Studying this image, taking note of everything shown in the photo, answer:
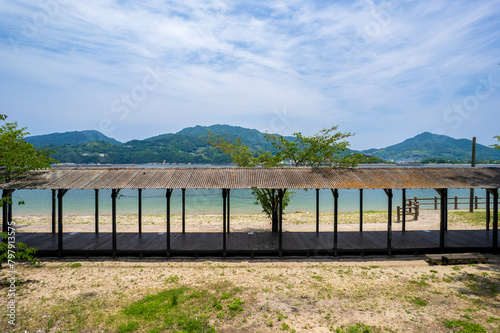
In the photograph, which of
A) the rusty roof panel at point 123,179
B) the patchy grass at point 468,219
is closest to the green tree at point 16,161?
the rusty roof panel at point 123,179

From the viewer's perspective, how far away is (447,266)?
9227 millimetres

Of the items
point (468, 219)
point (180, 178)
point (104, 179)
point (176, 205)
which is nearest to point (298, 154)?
point (180, 178)

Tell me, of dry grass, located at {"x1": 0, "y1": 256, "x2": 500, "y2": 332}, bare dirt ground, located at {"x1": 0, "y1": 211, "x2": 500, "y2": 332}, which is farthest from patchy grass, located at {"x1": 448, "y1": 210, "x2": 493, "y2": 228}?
dry grass, located at {"x1": 0, "y1": 256, "x2": 500, "y2": 332}

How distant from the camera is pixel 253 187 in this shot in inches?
382

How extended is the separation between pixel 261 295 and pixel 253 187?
12.4ft

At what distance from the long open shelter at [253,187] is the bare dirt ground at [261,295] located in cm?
55

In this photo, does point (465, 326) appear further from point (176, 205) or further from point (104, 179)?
point (176, 205)

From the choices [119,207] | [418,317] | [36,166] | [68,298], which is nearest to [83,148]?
[119,207]

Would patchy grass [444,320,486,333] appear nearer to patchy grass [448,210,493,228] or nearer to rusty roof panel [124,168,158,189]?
rusty roof panel [124,168,158,189]

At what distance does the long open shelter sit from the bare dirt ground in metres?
0.55

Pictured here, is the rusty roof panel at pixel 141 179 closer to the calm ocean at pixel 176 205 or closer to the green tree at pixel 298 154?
the green tree at pixel 298 154

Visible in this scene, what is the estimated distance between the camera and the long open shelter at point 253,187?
10.1 meters

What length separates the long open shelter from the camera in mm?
10078

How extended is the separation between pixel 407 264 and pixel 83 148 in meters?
102
